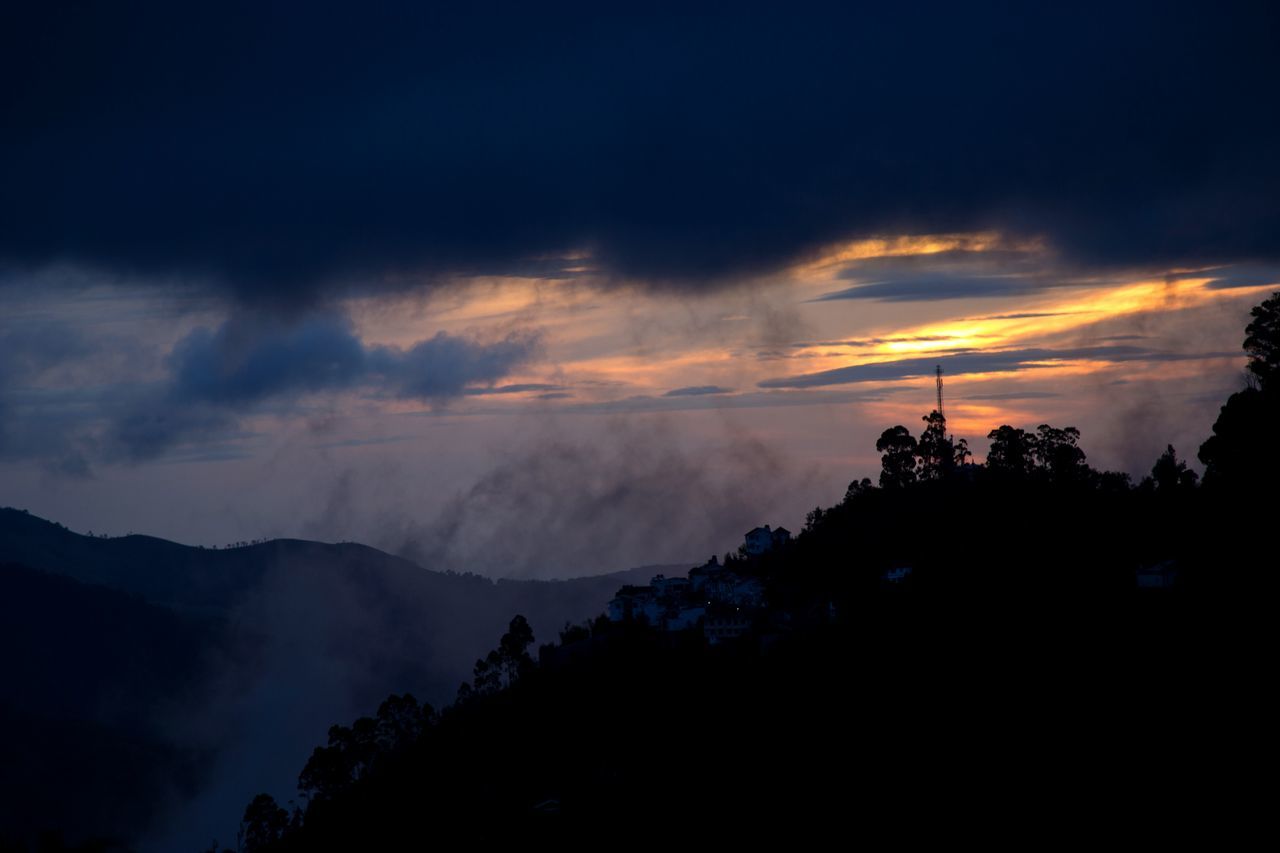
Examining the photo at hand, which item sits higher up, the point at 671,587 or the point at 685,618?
the point at 671,587

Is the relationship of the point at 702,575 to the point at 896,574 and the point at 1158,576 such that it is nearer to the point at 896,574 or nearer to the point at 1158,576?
the point at 896,574

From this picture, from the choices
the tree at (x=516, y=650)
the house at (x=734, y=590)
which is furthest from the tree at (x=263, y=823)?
the house at (x=734, y=590)

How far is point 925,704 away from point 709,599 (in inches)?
2701

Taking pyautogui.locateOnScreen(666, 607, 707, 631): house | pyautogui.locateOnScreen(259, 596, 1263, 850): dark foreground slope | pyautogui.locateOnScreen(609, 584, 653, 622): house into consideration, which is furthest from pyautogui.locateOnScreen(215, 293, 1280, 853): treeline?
pyautogui.locateOnScreen(609, 584, 653, 622): house

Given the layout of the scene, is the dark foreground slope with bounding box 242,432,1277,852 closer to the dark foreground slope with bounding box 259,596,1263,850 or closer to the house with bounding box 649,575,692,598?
the dark foreground slope with bounding box 259,596,1263,850

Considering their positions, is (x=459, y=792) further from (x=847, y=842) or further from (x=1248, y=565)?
(x=1248, y=565)

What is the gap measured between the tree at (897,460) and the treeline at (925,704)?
1745 centimetres

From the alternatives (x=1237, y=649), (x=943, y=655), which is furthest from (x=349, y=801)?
(x=1237, y=649)

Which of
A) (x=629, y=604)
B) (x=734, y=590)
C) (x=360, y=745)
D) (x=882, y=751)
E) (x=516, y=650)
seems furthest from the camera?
(x=629, y=604)

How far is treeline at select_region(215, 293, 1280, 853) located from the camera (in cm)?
6047

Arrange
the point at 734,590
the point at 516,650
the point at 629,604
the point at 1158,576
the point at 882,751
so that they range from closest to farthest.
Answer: the point at 882,751 → the point at 1158,576 → the point at 734,590 → the point at 516,650 → the point at 629,604

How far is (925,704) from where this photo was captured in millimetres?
72625

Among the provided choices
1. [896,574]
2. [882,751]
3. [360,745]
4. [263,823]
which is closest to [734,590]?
[896,574]

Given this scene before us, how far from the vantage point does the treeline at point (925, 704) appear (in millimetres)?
60469
